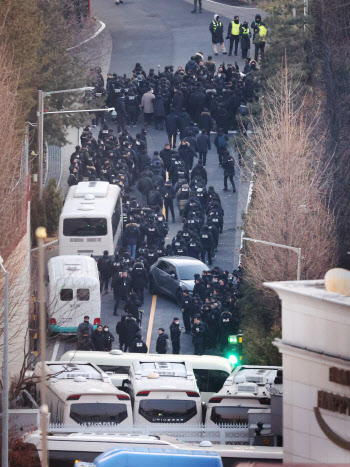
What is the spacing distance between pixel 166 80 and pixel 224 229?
10550mm

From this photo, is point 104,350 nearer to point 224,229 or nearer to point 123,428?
point 123,428

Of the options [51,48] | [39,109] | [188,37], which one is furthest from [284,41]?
[188,37]

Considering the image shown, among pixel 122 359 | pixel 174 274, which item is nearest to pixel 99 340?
pixel 122 359

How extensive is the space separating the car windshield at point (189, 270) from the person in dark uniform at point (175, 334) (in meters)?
4.16

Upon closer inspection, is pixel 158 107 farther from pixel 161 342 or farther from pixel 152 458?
pixel 152 458

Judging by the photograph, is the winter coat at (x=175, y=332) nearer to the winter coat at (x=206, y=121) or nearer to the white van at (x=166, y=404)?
the white van at (x=166, y=404)

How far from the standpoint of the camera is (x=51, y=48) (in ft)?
194

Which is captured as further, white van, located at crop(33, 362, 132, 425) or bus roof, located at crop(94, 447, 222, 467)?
white van, located at crop(33, 362, 132, 425)

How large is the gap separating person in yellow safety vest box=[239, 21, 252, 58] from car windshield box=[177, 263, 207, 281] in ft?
85.0

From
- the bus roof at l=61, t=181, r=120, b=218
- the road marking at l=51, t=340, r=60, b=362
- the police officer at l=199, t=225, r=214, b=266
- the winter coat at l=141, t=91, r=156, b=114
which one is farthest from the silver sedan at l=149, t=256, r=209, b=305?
the winter coat at l=141, t=91, r=156, b=114

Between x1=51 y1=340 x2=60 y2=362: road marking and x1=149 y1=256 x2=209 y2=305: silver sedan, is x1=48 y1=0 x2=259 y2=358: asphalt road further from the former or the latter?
x1=51 y1=340 x2=60 y2=362: road marking

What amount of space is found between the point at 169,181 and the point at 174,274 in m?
8.05

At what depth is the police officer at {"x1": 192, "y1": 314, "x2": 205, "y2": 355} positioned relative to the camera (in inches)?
1586

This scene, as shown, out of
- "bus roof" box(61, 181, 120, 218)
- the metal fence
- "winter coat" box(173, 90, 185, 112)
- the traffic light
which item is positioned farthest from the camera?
"winter coat" box(173, 90, 185, 112)
